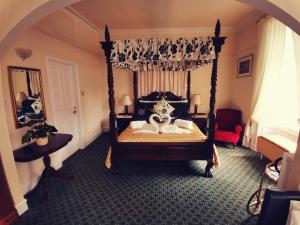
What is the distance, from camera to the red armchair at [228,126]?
395cm

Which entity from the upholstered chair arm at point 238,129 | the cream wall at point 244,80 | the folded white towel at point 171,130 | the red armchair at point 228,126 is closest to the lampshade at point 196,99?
the red armchair at point 228,126

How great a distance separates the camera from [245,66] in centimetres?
415

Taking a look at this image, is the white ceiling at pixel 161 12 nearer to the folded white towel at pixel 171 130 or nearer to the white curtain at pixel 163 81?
the white curtain at pixel 163 81

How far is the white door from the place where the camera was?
3.20m

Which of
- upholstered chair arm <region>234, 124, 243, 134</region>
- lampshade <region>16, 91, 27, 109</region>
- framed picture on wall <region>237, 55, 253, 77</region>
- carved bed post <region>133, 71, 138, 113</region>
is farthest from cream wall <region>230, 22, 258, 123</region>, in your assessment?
lampshade <region>16, 91, 27, 109</region>

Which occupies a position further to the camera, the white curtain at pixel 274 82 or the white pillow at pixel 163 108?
the white pillow at pixel 163 108

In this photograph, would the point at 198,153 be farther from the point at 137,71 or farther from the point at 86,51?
the point at 86,51

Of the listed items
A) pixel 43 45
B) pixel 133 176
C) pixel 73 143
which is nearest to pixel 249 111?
pixel 133 176

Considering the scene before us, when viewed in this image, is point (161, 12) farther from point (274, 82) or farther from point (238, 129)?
point (238, 129)

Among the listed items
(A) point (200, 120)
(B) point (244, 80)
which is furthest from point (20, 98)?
(B) point (244, 80)

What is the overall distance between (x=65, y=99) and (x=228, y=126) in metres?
4.25

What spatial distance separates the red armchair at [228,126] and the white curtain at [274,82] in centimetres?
41

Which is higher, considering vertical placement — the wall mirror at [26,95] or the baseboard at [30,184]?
the wall mirror at [26,95]

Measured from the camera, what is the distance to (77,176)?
2912mm
